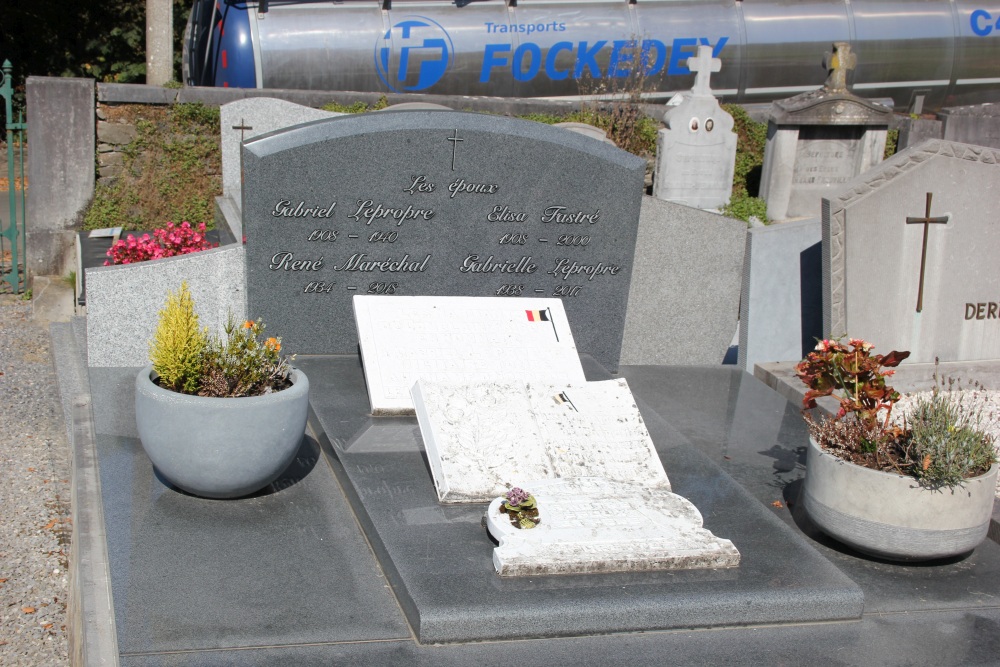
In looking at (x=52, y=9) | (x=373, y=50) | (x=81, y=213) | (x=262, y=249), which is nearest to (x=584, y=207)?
(x=262, y=249)

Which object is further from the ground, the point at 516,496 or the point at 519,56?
the point at 519,56

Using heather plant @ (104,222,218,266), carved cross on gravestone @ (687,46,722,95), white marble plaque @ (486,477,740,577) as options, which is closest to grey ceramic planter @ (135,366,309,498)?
white marble plaque @ (486,477,740,577)

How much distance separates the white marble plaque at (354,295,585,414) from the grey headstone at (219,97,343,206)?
438cm

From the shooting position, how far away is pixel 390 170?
529 centimetres

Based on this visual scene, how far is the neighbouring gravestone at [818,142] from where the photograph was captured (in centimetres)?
1138

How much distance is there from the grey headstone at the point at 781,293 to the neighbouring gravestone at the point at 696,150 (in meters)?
5.06

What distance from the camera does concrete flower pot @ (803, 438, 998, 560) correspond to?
11.7 feet

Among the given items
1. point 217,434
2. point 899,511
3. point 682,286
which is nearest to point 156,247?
point 217,434

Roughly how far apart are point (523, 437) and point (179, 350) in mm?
1394

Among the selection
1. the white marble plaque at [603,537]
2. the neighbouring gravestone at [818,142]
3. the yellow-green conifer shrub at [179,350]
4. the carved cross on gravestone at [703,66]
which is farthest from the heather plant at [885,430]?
the neighbouring gravestone at [818,142]

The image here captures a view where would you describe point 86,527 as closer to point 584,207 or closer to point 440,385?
point 440,385

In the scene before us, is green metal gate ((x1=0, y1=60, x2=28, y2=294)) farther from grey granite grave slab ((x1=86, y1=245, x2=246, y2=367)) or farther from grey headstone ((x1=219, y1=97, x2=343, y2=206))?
grey granite grave slab ((x1=86, y1=245, x2=246, y2=367))

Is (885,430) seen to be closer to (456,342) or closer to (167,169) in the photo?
(456,342)

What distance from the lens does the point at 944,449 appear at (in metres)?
3.51
